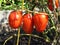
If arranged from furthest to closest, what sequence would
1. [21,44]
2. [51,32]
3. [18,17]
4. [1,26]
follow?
[1,26], [21,44], [51,32], [18,17]

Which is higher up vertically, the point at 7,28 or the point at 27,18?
the point at 27,18

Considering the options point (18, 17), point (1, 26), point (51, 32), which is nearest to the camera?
point (18, 17)

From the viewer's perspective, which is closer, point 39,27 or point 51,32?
point 39,27

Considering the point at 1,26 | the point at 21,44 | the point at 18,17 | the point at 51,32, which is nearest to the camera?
the point at 18,17

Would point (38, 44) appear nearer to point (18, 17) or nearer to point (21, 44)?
point (21, 44)

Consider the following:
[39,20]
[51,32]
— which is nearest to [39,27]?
[39,20]

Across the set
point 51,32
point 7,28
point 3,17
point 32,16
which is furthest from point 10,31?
point 32,16

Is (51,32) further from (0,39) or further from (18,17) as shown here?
(18,17)

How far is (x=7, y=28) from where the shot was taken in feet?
6.61

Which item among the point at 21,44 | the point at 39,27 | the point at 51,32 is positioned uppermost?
the point at 39,27

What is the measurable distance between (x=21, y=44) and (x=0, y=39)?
198 mm

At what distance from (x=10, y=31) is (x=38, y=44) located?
0.28 m

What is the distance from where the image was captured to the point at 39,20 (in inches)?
43.2

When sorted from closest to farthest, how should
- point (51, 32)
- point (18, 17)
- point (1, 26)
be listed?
point (18, 17)
point (51, 32)
point (1, 26)
